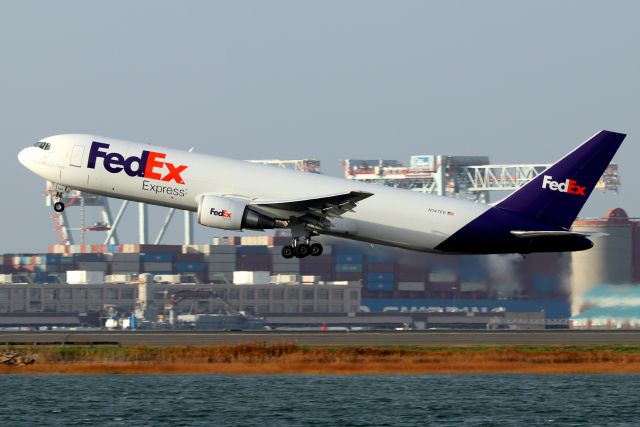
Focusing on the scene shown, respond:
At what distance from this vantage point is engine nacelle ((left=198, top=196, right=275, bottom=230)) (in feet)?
198

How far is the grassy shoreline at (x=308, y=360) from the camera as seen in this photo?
63.8 metres

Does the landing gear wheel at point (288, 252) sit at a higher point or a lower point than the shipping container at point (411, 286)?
lower

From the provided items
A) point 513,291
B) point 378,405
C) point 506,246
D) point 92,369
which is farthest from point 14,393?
point 513,291

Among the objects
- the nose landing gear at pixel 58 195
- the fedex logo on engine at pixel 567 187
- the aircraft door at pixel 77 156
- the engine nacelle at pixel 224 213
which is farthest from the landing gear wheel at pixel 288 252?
the fedex logo on engine at pixel 567 187

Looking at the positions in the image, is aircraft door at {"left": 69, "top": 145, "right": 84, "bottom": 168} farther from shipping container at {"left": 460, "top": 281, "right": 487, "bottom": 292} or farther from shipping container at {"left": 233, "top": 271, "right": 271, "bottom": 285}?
shipping container at {"left": 233, "top": 271, "right": 271, "bottom": 285}

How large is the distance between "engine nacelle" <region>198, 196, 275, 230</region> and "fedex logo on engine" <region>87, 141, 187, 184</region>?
1.82 meters

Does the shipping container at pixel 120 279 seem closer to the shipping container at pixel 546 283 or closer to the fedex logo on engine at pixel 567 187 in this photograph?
the shipping container at pixel 546 283

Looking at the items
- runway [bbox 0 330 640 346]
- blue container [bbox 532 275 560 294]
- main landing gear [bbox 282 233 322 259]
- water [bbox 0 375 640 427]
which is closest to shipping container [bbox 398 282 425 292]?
blue container [bbox 532 275 560 294]

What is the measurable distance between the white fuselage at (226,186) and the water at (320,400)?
23.7 ft

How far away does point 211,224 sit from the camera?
60.7m

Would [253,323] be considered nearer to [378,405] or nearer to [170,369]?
[170,369]

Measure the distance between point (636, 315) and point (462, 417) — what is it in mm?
56461

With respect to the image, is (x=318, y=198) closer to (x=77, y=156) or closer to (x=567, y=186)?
(x=77, y=156)

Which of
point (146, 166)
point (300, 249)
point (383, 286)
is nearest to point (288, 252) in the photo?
point (300, 249)
